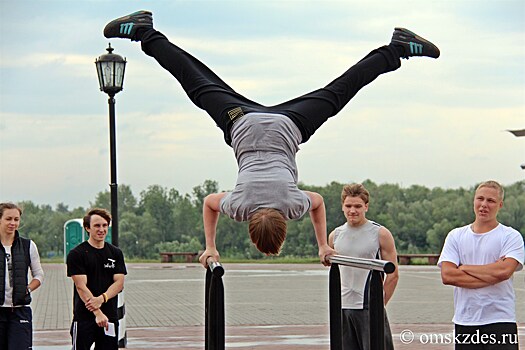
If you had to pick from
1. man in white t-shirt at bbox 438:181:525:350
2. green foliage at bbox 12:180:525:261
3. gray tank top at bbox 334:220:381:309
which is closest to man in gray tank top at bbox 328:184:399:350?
gray tank top at bbox 334:220:381:309

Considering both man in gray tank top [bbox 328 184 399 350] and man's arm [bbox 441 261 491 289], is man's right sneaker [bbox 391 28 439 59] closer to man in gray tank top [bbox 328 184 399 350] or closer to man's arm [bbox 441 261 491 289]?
man in gray tank top [bbox 328 184 399 350]

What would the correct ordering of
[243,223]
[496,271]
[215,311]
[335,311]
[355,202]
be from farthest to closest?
[243,223], [355,202], [496,271], [335,311], [215,311]

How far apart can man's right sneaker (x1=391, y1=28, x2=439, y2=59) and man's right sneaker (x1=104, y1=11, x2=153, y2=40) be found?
2.04 metres

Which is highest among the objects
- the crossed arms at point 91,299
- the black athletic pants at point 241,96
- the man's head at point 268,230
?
the black athletic pants at point 241,96

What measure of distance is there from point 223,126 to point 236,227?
51.4 meters

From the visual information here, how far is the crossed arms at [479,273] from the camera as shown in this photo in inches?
270

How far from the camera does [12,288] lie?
877cm

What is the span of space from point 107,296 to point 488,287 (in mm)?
3628

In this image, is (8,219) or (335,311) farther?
(8,219)

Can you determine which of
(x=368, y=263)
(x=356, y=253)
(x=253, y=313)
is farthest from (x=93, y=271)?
(x=253, y=313)

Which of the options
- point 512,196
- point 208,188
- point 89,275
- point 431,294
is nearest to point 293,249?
point 208,188

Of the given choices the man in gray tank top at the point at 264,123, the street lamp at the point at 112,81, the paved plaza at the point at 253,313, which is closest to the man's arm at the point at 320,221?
the man in gray tank top at the point at 264,123

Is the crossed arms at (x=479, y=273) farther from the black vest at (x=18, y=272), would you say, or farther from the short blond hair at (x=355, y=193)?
the black vest at (x=18, y=272)

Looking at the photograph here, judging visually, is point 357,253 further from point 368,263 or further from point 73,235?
point 73,235
